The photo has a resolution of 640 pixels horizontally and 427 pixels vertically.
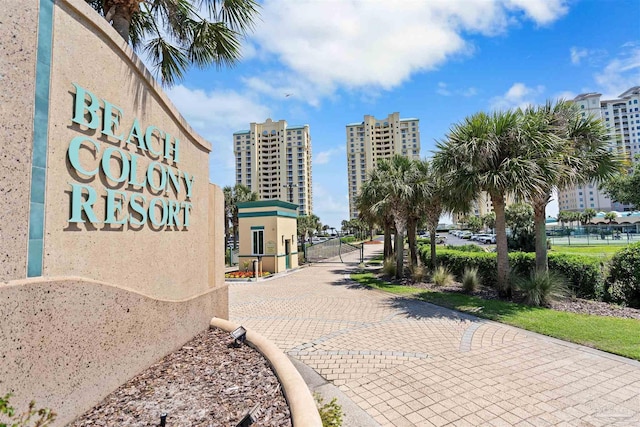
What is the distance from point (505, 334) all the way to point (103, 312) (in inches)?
288

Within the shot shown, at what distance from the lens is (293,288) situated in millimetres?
13820

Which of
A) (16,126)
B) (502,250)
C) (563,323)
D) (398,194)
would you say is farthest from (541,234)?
(16,126)

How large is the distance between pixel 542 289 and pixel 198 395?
9428 mm

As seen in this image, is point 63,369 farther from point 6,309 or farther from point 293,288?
point 293,288

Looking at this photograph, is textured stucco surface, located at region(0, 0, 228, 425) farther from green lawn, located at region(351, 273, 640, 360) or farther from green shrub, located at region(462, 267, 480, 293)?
green shrub, located at region(462, 267, 480, 293)

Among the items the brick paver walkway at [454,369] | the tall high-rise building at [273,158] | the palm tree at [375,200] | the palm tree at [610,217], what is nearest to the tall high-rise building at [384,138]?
the tall high-rise building at [273,158]

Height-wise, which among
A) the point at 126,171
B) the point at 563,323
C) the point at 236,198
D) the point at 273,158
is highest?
the point at 273,158

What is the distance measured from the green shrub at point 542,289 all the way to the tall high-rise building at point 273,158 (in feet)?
339

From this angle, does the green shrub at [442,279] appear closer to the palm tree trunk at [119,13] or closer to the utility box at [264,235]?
the utility box at [264,235]

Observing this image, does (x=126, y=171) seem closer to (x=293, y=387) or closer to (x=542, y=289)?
(x=293, y=387)

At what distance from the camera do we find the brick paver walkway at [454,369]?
374cm

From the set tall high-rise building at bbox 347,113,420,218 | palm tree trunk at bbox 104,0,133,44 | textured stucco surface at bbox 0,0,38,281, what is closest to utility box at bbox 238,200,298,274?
palm tree trunk at bbox 104,0,133,44

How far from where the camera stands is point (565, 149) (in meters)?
9.44

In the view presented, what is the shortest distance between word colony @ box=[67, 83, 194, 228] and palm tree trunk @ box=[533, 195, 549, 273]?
32.9 ft
